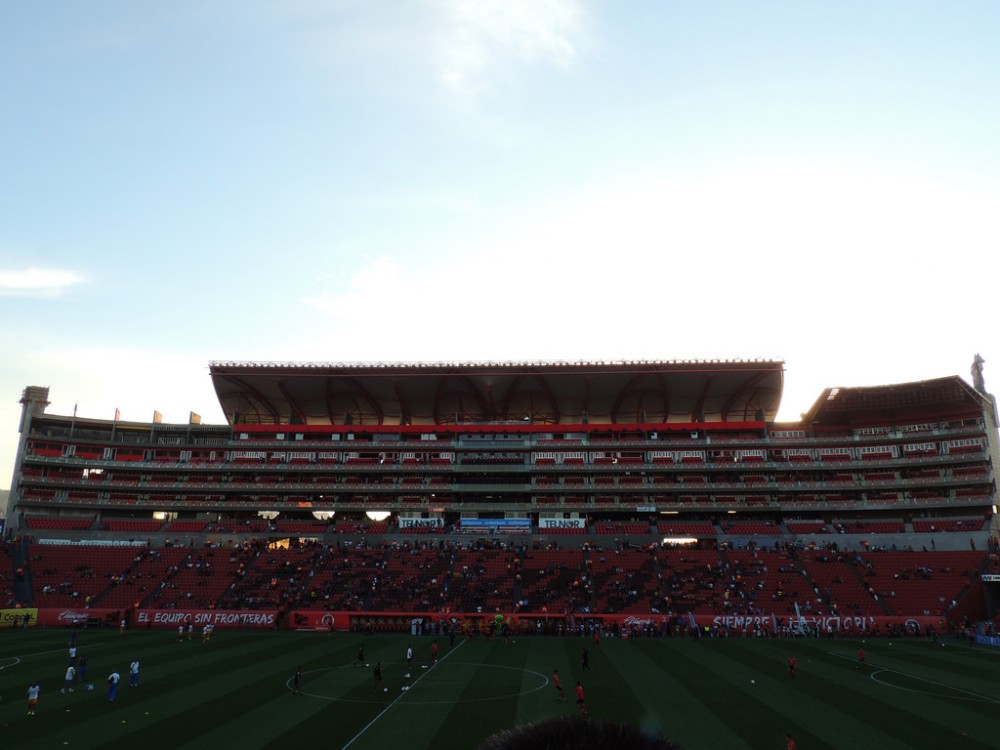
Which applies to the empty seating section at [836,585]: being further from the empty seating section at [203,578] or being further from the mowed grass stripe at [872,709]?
the empty seating section at [203,578]

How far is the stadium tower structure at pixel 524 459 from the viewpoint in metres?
83.5

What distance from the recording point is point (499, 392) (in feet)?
315

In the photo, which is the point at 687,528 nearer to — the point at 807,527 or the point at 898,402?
the point at 807,527

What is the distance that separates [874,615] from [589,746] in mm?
68052

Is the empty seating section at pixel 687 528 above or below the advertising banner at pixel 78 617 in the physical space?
above

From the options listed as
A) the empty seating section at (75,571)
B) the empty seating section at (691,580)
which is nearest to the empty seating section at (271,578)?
the empty seating section at (75,571)

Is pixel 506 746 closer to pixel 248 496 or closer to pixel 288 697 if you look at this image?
pixel 288 697

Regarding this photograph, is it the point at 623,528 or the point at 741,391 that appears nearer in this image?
the point at 623,528

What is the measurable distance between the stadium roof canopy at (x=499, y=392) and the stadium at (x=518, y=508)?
38 cm

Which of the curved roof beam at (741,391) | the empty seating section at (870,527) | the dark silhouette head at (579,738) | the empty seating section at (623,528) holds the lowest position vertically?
the empty seating section at (623,528)

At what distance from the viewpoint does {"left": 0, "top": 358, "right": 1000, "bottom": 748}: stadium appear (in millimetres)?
61812

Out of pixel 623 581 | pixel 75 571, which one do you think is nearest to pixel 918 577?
pixel 623 581

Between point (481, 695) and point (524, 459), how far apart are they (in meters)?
58.4

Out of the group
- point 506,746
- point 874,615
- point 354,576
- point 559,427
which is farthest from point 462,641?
point 506,746
